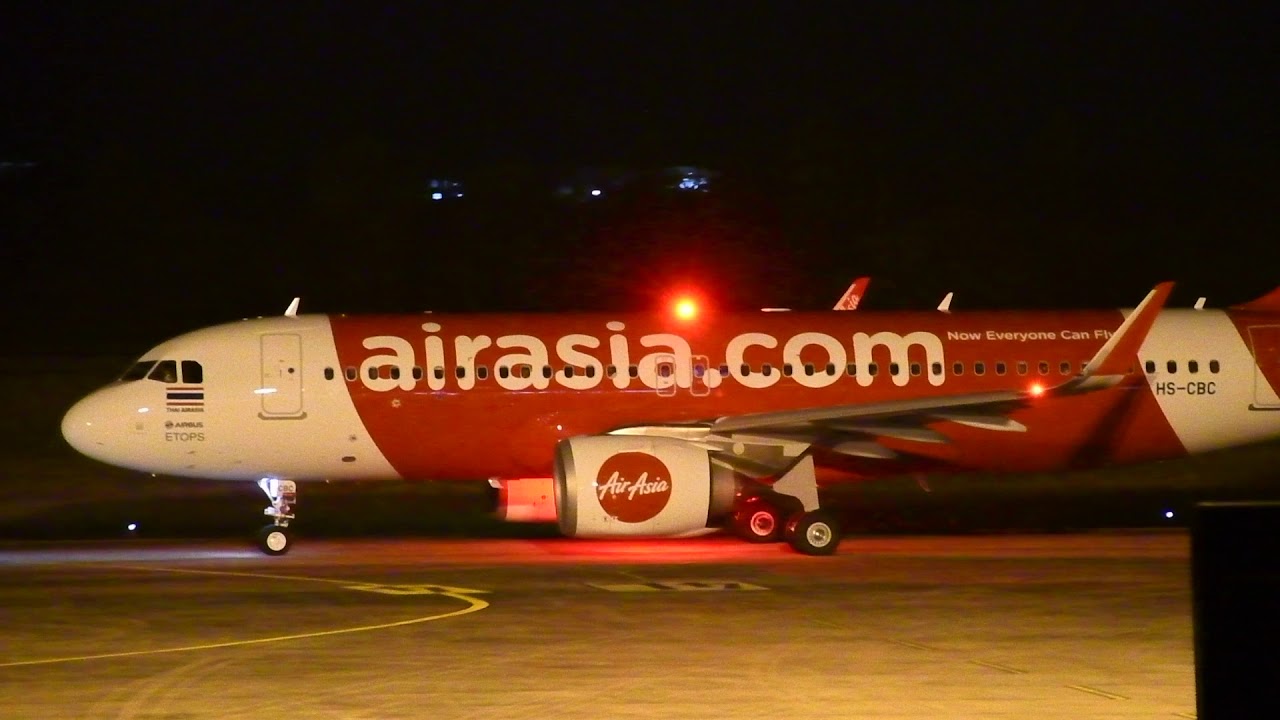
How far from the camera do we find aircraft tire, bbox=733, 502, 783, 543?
1934 centimetres

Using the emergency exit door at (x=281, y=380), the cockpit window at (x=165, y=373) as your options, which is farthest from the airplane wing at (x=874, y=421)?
the cockpit window at (x=165, y=373)

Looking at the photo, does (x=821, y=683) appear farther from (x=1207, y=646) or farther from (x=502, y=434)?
(x=502, y=434)

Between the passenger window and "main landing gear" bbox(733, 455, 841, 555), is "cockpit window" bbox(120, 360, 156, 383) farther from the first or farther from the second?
"main landing gear" bbox(733, 455, 841, 555)

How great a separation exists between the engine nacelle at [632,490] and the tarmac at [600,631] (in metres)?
0.44

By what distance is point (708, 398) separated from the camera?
64.1 feet

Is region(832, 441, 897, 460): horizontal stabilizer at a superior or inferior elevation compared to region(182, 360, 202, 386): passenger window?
inferior

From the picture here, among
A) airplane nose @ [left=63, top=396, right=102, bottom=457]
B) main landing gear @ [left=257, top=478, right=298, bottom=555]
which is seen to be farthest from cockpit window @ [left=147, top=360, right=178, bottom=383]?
main landing gear @ [left=257, top=478, right=298, bottom=555]

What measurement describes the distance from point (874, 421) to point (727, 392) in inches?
79.0

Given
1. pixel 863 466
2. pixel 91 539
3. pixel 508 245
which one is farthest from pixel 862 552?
pixel 508 245

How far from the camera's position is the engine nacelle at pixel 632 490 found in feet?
56.6

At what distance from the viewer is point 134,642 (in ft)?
41.5

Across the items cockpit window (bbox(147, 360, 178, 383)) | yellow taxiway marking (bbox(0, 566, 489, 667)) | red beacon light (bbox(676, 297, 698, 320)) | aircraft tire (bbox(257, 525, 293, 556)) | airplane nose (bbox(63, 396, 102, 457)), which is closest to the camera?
yellow taxiway marking (bbox(0, 566, 489, 667))

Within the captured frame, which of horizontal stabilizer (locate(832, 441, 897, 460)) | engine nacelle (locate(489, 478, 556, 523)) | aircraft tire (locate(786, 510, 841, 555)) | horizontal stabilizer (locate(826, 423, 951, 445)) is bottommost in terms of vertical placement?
aircraft tire (locate(786, 510, 841, 555))

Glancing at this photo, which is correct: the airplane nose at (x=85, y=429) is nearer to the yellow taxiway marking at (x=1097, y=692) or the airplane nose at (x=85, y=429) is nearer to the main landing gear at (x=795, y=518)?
the main landing gear at (x=795, y=518)
